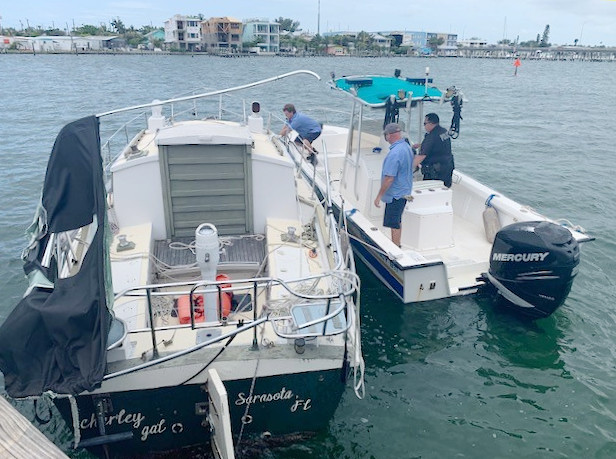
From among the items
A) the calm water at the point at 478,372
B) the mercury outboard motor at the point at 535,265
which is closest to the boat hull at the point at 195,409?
the calm water at the point at 478,372

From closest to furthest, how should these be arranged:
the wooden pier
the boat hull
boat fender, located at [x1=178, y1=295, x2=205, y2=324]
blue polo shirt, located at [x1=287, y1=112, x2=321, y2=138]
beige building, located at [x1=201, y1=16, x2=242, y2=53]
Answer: the wooden pier
the boat hull
boat fender, located at [x1=178, y1=295, x2=205, y2=324]
blue polo shirt, located at [x1=287, y1=112, x2=321, y2=138]
beige building, located at [x1=201, y1=16, x2=242, y2=53]

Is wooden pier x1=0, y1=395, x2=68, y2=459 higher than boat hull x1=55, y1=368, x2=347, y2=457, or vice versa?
wooden pier x1=0, y1=395, x2=68, y2=459

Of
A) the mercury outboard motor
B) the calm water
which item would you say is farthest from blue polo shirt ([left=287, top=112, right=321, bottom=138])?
the mercury outboard motor

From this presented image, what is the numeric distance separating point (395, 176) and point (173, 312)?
3845 millimetres

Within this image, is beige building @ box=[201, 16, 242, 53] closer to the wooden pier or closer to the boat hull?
the boat hull

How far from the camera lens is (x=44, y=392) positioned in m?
3.53

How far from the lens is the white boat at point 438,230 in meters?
6.27

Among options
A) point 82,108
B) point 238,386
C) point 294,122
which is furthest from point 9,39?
point 238,386

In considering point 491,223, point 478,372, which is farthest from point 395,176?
point 478,372

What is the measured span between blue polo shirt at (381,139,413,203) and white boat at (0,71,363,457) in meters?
1.78

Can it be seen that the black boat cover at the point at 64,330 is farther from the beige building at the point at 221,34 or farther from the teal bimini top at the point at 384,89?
the beige building at the point at 221,34

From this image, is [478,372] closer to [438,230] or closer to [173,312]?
[438,230]

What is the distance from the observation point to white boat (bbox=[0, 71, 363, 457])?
3559 millimetres

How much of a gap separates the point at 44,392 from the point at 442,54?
14878 centimetres
